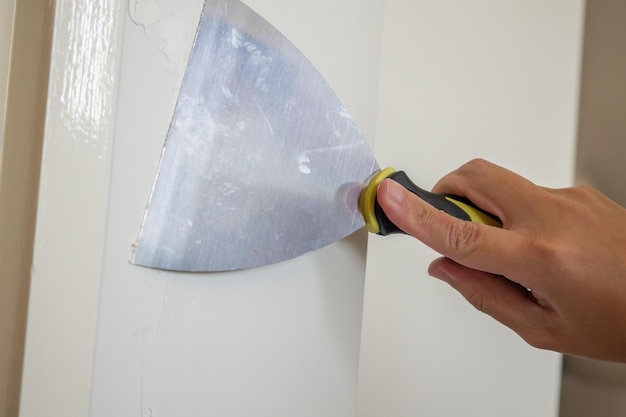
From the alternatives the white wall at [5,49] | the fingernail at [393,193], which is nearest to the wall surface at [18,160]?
the white wall at [5,49]

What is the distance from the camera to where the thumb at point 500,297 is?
1.63 ft

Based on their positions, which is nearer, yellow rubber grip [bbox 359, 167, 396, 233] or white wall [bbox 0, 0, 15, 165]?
white wall [bbox 0, 0, 15, 165]

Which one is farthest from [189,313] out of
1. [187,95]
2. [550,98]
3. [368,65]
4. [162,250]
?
[550,98]

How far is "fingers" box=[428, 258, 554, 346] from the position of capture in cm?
49

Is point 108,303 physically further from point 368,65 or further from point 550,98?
point 550,98

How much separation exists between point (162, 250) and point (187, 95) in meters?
0.13

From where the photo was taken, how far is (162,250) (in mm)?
359

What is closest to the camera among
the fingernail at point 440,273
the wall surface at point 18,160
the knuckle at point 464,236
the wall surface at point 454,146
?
the wall surface at point 18,160

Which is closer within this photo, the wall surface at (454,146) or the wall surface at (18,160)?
the wall surface at (18,160)

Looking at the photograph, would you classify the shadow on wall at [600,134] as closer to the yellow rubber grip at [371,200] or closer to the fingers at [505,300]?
the fingers at [505,300]

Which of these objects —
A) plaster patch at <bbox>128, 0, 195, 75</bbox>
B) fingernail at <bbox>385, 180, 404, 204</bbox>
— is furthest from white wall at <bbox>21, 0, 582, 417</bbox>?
fingernail at <bbox>385, 180, 404, 204</bbox>

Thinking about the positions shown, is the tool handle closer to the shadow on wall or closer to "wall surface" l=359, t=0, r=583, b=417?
"wall surface" l=359, t=0, r=583, b=417

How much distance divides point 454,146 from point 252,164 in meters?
0.40

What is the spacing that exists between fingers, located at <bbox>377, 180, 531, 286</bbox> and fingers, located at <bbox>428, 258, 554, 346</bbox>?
7 cm
